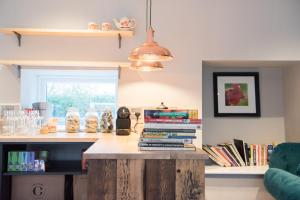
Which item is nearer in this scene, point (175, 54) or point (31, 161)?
point (31, 161)

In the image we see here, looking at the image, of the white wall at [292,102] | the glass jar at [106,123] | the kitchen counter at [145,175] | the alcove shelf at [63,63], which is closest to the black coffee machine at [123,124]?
the glass jar at [106,123]

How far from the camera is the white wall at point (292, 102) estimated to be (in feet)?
8.49

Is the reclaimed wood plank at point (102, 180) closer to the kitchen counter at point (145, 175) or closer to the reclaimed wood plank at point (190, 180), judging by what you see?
the kitchen counter at point (145, 175)

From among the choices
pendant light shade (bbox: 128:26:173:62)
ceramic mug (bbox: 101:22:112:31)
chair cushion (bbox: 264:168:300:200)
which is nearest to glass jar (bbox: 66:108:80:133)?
ceramic mug (bbox: 101:22:112:31)

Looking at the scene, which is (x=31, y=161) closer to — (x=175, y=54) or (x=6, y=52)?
(x=6, y=52)

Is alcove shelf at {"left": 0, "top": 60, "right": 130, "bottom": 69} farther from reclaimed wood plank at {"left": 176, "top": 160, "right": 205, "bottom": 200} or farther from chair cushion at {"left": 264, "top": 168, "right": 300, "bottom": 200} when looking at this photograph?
chair cushion at {"left": 264, "top": 168, "right": 300, "bottom": 200}

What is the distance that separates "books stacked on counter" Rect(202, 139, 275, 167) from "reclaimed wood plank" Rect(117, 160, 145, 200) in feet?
5.08

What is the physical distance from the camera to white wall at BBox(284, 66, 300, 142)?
2588 millimetres

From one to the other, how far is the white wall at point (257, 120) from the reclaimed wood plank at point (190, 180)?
1656 millimetres

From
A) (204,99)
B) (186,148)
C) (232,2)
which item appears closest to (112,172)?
(186,148)

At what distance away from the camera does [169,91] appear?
2.51 metres

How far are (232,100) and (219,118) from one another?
0.24 metres

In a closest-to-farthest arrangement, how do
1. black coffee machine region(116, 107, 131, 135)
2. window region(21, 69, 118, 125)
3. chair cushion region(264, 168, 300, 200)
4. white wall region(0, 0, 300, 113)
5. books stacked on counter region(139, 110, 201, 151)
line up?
1. books stacked on counter region(139, 110, 201, 151)
2. chair cushion region(264, 168, 300, 200)
3. black coffee machine region(116, 107, 131, 135)
4. white wall region(0, 0, 300, 113)
5. window region(21, 69, 118, 125)

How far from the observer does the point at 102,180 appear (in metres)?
1.23
